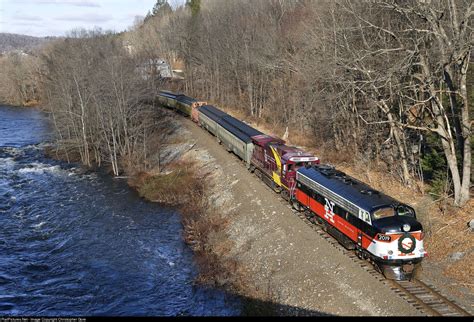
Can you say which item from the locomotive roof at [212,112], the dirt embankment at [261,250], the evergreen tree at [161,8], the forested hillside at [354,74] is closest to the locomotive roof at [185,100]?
the locomotive roof at [212,112]

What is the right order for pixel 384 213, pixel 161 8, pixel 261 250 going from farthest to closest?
pixel 161 8 → pixel 261 250 → pixel 384 213

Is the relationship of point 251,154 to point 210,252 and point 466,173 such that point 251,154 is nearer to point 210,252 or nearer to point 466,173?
point 210,252

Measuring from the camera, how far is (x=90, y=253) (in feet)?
89.7

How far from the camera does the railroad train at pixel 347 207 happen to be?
59.0 feet

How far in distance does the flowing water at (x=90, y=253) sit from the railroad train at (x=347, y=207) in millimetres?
6295

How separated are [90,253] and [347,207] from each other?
16212 mm

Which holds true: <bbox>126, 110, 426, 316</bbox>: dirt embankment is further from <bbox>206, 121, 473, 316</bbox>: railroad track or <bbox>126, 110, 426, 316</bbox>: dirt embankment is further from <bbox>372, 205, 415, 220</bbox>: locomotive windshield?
<bbox>372, 205, 415, 220</bbox>: locomotive windshield

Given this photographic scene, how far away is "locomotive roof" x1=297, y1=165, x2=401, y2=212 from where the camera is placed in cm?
1923

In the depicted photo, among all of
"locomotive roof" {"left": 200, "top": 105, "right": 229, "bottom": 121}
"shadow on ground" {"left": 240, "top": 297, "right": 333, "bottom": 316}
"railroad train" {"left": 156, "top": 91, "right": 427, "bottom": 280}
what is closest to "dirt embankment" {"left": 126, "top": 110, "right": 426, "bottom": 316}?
"shadow on ground" {"left": 240, "top": 297, "right": 333, "bottom": 316}

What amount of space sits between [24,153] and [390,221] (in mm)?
48277

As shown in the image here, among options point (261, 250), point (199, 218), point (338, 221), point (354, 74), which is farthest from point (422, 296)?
point (199, 218)

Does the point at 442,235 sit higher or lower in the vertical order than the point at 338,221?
lower

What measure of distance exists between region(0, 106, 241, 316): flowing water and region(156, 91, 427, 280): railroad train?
6295mm

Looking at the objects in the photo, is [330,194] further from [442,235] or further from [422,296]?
[422,296]
